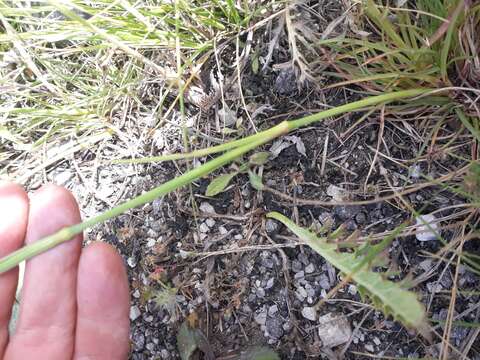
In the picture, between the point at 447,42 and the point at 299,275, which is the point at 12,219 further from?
the point at 447,42

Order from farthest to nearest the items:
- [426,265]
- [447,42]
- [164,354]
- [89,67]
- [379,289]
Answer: [89,67]
[164,354]
[426,265]
[447,42]
[379,289]

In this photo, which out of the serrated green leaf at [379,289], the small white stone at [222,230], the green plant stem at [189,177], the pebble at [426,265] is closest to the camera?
the serrated green leaf at [379,289]

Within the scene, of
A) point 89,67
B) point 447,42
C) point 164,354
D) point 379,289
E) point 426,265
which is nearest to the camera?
point 379,289

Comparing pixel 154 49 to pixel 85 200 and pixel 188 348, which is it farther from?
pixel 188 348

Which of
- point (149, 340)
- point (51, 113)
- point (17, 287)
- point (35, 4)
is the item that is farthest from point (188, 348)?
point (35, 4)

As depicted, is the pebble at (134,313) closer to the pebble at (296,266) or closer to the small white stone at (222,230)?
the small white stone at (222,230)

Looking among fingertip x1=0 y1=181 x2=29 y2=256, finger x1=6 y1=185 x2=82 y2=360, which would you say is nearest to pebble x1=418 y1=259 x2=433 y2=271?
finger x1=6 y1=185 x2=82 y2=360

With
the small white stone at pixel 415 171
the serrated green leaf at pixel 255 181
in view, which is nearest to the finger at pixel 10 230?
the serrated green leaf at pixel 255 181

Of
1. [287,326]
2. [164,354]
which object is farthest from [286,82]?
[164,354]

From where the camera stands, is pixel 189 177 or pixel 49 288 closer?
pixel 189 177
